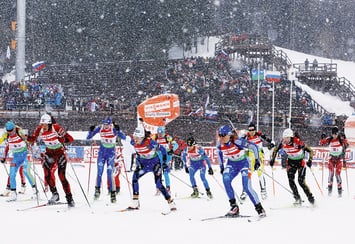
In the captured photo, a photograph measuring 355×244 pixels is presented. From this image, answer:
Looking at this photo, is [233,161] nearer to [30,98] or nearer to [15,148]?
[15,148]

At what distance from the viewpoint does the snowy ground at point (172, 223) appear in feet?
27.9

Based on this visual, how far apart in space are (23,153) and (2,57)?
3905cm

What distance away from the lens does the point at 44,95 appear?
3181cm

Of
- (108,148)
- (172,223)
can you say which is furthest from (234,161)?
(108,148)

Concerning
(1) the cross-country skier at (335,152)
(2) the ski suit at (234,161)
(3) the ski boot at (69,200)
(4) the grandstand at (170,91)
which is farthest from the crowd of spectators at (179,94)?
(3) the ski boot at (69,200)

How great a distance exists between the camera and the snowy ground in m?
8.50

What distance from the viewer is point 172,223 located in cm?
985

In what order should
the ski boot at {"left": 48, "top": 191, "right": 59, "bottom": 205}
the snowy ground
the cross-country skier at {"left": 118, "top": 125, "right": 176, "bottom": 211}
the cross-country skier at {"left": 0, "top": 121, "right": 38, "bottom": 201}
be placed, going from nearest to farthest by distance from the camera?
1. the snowy ground
2. the cross-country skier at {"left": 118, "top": 125, "right": 176, "bottom": 211}
3. the ski boot at {"left": 48, "top": 191, "right": 59, "bottom": 205}
4. the cross-country skier at {"left": 0, "top": 121, "right": 38, "bottom": 201}

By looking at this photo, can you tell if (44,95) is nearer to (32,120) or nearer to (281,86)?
(32,120)

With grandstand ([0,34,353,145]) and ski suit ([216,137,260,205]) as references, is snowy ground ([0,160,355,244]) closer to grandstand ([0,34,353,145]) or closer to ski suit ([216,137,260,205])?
ski suit ([216,137,260,205])

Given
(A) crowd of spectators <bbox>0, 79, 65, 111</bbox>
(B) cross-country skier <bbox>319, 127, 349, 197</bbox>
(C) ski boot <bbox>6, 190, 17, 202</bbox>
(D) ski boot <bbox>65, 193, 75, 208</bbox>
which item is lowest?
(C) ski boot <bbox>6, 190, 17, 202</bbox>

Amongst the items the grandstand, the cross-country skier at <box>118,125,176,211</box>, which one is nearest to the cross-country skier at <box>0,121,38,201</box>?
the cross-country skier at <box>118,125,176,211</box>

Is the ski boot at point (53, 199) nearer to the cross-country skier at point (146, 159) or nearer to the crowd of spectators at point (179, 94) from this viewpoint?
the cross-country skier at point (146, 159)

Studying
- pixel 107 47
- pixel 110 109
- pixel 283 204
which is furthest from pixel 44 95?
pixel 283 204
